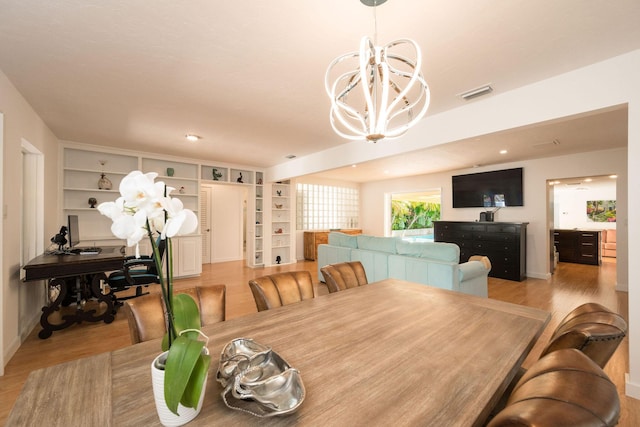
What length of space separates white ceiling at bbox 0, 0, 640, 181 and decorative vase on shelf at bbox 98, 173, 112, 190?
61.1 inches

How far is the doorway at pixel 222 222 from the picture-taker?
6.86 metres

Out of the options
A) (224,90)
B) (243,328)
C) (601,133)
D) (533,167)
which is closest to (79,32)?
(224,90)

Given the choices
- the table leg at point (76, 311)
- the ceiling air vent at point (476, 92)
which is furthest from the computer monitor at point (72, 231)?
the ceiling air vent at point (476, 92)

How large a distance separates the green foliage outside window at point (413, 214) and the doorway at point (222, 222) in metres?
5.51

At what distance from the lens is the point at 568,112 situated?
2.20 meters

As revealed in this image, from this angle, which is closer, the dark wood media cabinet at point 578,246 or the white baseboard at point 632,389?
the white baseboard at point 632,389

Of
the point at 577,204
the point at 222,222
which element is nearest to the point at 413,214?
the point at 577,204

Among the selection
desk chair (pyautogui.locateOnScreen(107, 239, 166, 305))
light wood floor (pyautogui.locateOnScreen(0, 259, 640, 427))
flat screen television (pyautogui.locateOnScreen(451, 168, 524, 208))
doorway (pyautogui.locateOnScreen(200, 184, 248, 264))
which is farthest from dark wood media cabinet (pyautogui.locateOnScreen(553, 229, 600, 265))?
desk chair (pyautogui.locateOnScreen(107, 239, 166, 305))

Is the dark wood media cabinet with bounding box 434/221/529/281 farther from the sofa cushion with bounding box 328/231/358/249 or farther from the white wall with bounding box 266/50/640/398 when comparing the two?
the white wall with bounding box 266/50/640/398

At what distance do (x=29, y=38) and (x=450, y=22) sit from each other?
2745 millimetres

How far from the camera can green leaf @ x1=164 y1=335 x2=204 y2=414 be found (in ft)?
1.94

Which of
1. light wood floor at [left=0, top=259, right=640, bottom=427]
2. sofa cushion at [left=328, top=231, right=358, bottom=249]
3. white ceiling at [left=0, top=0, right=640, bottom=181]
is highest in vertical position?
white ceiling at [left=0, top=0, right=640, bottom=181]

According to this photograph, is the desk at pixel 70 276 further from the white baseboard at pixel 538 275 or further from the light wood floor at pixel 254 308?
the white baseboard at pixel 538 275

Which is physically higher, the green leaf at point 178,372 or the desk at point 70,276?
the green leaf at point 178,372
